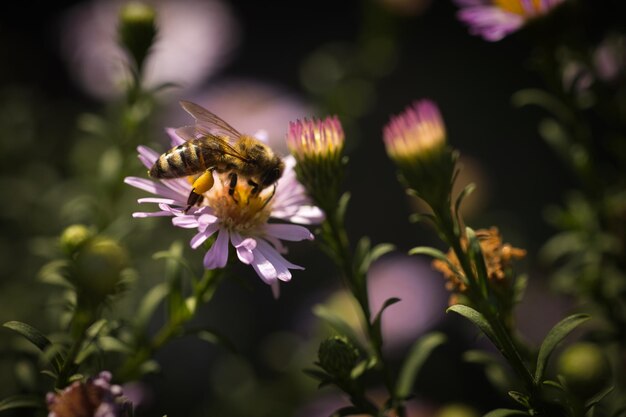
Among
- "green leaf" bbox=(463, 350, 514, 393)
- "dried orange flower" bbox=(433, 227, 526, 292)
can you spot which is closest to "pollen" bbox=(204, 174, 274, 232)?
"dried orange flower" bbox=(433, 227, 526, 292)

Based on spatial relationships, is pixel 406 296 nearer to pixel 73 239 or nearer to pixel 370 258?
pixel 370 258

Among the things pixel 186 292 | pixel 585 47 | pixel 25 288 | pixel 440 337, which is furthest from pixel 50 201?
pixel 585 47

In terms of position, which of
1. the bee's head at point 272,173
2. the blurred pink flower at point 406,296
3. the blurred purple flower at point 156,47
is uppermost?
the blurred purple flower at point 156,47

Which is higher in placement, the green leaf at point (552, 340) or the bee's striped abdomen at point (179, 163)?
the bee's striped abdomen at point (179, 163)

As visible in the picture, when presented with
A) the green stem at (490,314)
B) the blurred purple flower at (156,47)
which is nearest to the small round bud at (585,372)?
the green stem at (490,314)

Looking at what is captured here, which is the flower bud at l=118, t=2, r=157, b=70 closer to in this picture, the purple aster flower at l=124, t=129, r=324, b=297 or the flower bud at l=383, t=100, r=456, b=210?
the purple aster flower at l=124, t=129, r=324, b=297

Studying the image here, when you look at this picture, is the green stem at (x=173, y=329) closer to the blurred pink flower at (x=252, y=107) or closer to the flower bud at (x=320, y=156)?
the flower bud at (x=320, y=156)

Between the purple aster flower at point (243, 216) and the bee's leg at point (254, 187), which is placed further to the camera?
the bee's leg at point (254, 187)

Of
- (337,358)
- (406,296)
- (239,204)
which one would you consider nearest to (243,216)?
(239,204)
